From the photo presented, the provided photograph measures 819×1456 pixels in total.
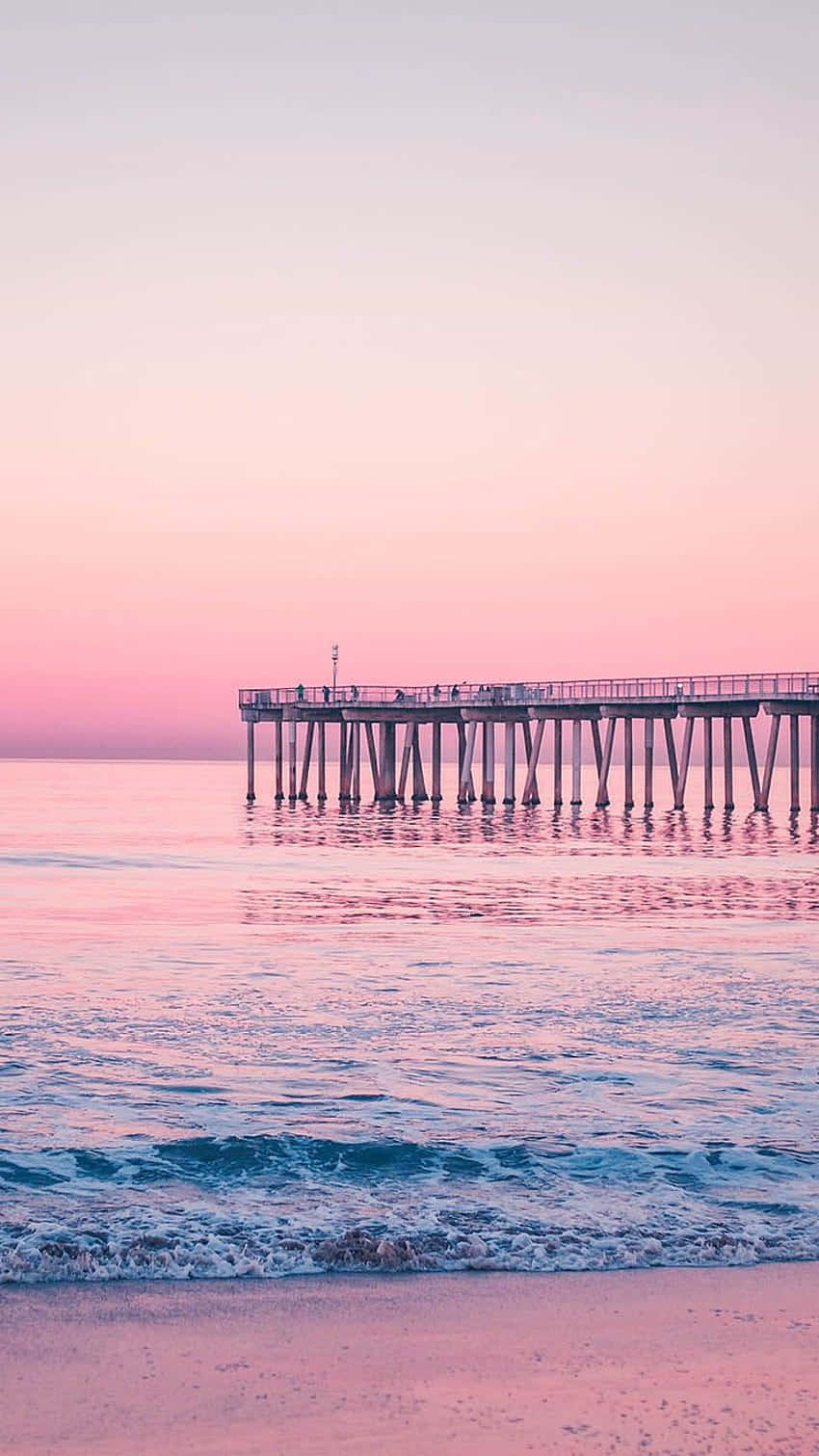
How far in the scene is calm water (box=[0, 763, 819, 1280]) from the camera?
21.5 feet

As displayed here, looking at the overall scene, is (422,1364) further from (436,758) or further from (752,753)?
(436,758)

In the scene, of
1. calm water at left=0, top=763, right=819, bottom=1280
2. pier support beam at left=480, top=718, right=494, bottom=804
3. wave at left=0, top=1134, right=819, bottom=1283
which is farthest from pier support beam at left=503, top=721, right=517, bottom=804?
wave at left=0, top=1134, right=819, bottom=1283

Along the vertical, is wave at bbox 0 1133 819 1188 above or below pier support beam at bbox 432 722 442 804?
below

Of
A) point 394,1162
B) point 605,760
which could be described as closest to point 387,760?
point 605,760

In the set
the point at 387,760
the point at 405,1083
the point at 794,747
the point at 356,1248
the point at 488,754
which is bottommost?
the point at 405,1083

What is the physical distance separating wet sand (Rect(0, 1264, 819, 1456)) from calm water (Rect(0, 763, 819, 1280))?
13.4 inches

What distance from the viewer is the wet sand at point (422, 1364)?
14.9 ft

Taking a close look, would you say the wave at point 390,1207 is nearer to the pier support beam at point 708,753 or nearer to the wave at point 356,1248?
the wave at point 356,1248

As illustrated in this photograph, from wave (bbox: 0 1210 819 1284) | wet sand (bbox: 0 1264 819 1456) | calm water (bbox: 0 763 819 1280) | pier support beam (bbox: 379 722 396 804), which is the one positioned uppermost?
pier support beam (bbox: 379 722 396 804)

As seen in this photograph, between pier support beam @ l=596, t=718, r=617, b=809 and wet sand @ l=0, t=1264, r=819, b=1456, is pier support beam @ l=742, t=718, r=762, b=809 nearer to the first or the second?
pier support beam @ l=596, t=718, r=617, b=809

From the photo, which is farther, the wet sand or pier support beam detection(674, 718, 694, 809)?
pier support beam detection(674, 718, 694, 809)

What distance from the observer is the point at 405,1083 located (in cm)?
980

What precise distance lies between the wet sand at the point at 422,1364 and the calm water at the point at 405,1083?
1.12 ft

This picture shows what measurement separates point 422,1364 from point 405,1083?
15.5 feet
